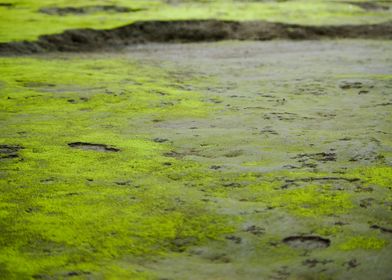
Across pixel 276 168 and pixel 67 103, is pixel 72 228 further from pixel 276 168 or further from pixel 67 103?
pixel 67 103

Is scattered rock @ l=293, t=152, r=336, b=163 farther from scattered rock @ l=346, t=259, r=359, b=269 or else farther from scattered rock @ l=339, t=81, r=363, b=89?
scattered rock @ l=339, t=81, r=363, b=89

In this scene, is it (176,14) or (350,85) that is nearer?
(350,85)

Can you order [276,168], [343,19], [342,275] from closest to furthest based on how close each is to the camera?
[342,275]
[276,168]
[343,19]

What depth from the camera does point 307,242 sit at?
3736mm

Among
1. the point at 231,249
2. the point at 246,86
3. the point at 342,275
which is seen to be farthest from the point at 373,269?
the point at 246,86

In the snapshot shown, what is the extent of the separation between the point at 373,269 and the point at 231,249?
936mm

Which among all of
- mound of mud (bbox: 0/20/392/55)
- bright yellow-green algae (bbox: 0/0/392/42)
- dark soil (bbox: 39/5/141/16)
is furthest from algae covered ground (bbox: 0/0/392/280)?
dark soil (bbox: 39/5/141/16)

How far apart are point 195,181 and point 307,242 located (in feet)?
4.59

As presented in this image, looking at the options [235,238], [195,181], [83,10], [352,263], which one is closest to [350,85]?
[195,181]

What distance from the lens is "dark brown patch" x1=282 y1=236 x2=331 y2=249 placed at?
369 centimetres

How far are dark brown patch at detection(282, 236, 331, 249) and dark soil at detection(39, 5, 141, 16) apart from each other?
739 inches

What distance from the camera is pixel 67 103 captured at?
8.46m

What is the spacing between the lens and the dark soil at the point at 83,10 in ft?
70.2

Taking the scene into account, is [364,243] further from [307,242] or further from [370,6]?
[370,6]
